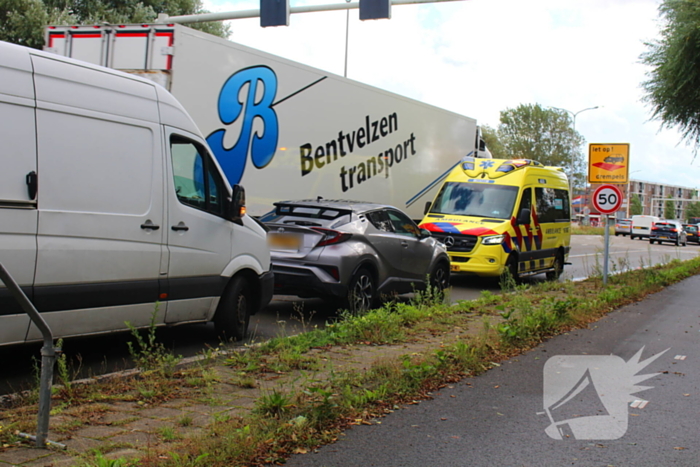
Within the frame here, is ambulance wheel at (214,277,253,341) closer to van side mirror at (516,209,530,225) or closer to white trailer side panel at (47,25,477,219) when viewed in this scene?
white trailer side panel at (47,25,477,219)

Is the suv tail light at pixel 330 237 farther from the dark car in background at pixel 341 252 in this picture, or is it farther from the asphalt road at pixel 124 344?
the asphalt road at pixel 124 344

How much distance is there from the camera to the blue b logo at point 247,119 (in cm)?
1033

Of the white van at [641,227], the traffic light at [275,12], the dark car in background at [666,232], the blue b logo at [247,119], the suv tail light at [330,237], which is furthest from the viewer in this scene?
the white van at [641,227]

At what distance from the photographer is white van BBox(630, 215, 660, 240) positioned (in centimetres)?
5388

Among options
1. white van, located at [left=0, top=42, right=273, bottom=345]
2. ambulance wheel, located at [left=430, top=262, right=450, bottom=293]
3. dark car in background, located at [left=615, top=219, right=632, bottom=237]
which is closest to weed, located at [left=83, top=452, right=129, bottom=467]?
white van, located at [left=0, top=42, right=273, bottom=345]

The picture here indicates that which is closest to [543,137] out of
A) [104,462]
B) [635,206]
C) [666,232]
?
[666,232]

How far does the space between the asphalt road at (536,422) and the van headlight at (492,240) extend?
5.70m

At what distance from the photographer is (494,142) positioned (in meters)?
90.9

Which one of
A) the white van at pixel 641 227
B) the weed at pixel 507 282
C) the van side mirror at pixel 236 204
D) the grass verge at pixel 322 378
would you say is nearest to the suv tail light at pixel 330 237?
the grass verge at pixel 322 378

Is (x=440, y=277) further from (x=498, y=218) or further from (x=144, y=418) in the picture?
(x=144, y=418)

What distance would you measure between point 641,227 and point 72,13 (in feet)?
145

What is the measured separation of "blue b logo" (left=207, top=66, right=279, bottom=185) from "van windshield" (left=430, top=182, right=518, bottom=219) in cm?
464

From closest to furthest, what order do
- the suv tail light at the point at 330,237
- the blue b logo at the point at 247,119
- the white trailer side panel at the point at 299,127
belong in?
the suv tail light at the point at 330,237 → the white trailer side panel at the point at 299,127 → the blue b logo at the point at 247,119

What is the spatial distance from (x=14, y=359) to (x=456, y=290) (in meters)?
8.91
